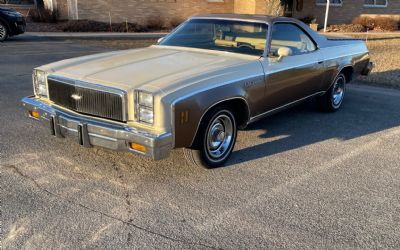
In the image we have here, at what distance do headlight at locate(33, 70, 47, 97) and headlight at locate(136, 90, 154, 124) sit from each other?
1.34 meters

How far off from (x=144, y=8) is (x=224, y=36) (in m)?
16.5

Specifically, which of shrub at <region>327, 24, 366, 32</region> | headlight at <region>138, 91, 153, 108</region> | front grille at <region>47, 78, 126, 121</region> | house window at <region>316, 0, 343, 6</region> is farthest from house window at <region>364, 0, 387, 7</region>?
headlight at <region>138, 91, 153, 108</region>

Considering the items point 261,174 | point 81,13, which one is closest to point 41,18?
point 81,13

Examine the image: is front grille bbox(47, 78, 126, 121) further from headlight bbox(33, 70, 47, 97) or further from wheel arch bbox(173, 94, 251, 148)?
wheel arch bbox(173, 94, 251, 148)

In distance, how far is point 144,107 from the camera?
3498 mm

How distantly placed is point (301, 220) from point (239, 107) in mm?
1515

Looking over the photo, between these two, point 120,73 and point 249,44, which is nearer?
point 120,73

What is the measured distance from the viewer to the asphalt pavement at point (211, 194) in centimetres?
304

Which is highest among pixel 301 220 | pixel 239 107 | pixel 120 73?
pixel 120 73

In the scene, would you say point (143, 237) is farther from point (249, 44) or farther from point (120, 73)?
point (249, 44)

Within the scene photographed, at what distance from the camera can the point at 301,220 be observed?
3.32 metres

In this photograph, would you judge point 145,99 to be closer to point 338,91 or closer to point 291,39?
point 291,39

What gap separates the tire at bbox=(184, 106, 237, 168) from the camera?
3.92 metres

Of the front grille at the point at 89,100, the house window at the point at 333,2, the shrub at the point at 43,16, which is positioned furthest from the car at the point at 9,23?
the house window at the point at 333,2
